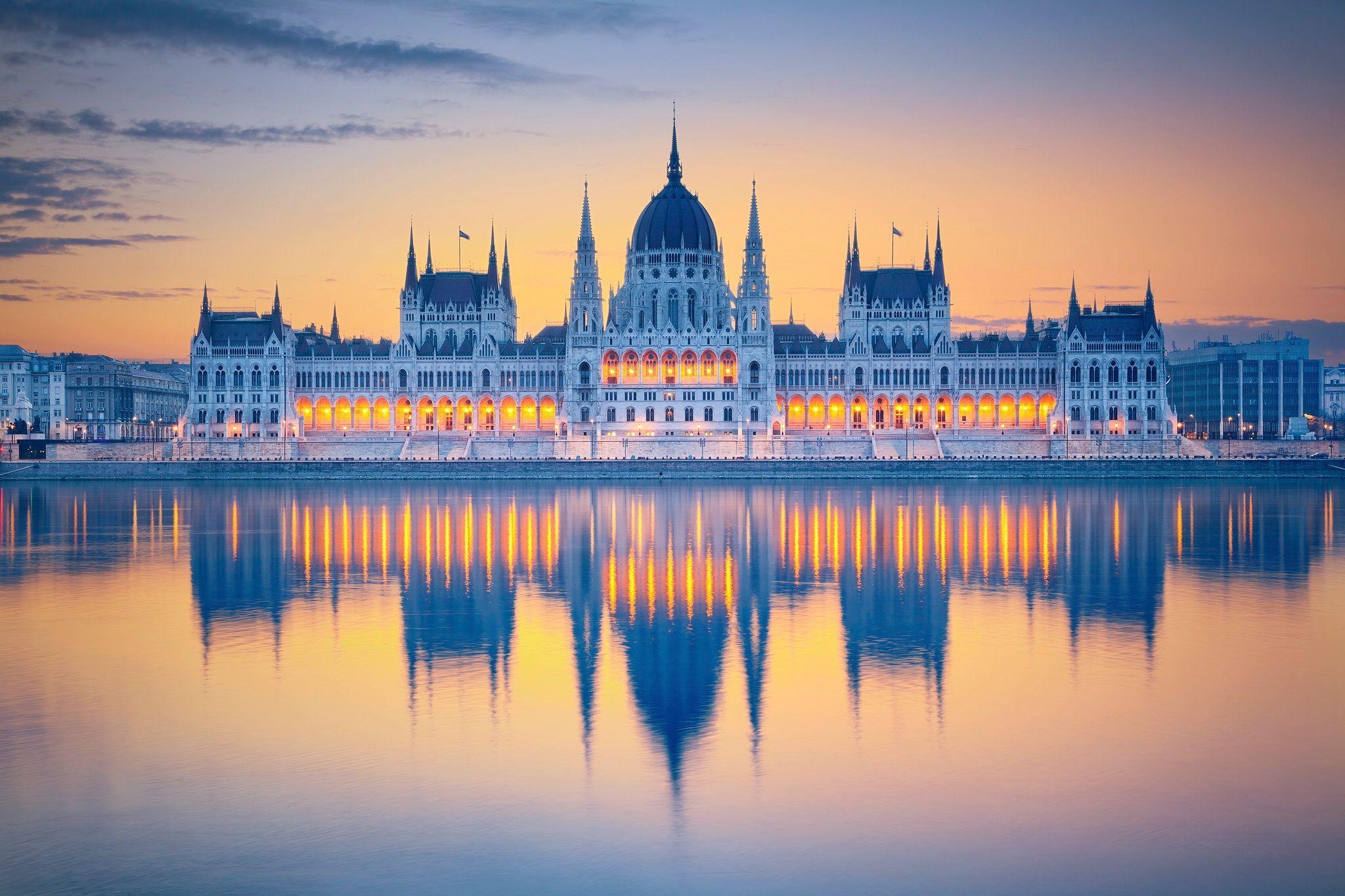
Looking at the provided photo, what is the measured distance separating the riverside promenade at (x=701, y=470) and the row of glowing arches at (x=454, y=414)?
76.7 feet

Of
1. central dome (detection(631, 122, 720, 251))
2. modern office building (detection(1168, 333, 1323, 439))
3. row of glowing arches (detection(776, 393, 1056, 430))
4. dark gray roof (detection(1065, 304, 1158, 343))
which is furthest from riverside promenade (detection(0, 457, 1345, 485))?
modern office building (detection(1168, 333, 1323, 439))

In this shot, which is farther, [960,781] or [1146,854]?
[960,781]

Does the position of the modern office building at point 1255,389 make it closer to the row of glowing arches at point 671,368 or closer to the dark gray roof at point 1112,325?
the dark gray roof at point 1112,325

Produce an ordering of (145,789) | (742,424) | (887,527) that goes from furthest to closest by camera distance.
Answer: (742,424)
(887,527)
(145,789)

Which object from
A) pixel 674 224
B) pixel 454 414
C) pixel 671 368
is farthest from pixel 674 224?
pixel 454 414

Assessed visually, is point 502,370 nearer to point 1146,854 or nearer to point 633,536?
point 633,536

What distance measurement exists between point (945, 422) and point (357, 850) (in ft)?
329

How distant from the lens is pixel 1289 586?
30500 mm

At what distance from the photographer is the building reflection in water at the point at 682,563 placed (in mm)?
21250

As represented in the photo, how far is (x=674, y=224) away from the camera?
114 m

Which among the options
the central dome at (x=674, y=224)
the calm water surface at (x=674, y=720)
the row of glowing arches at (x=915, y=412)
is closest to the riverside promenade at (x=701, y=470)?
the row of glowing arches at (x=915, y=412)

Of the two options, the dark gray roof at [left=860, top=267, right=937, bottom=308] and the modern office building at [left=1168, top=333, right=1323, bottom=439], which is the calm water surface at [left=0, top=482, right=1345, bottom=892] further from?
the modern office building at [left=1168, top=333, right=1323, bottom=439]

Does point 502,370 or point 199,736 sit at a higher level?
point 502,370

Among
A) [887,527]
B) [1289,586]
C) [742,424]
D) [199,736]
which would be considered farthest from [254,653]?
[742,424]
